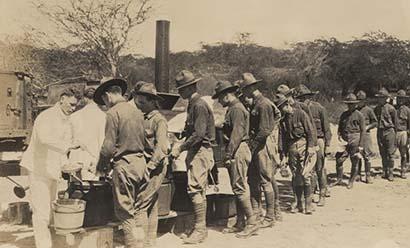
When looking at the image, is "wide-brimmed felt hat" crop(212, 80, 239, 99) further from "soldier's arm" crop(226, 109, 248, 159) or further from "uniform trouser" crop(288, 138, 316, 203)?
"uniform trouser" crop(288, 138, 316, 203)

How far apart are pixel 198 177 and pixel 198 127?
64cm

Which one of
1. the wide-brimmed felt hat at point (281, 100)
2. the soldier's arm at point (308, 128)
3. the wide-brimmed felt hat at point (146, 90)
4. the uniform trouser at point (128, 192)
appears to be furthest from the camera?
the wide-brimmed felt hat at point (281, 100)

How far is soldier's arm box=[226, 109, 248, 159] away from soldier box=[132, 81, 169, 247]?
1.00 metres

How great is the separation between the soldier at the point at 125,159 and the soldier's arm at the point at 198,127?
887 millimetres

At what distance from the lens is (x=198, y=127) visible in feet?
21.4

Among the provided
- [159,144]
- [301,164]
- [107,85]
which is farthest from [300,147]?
[107,85]

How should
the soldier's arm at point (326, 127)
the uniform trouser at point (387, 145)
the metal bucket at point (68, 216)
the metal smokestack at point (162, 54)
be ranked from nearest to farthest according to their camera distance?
the metal bucket at point (68, 216) < the soldier's arm at point (326, 127) < the metal smokestack at point (162, 54) < the uniform trouser at point (387, 145)

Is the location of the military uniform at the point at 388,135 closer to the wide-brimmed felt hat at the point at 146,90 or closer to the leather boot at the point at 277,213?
the leather boot at the point at 277,213

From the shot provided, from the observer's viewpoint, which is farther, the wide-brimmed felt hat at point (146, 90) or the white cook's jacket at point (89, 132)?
the white cook's jacket at point (89, 132)

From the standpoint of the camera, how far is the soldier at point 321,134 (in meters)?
9.10

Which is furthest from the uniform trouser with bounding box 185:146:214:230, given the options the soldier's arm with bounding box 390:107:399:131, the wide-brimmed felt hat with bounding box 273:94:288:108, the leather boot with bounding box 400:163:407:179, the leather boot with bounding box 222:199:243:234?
the leather boot with bounding box 400:163:407:179

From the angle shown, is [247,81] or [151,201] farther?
[247,81]

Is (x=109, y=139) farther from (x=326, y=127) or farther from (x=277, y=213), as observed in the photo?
(x=326, y=127)

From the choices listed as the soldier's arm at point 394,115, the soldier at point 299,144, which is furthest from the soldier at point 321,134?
the soldier's arm at point 394,115
